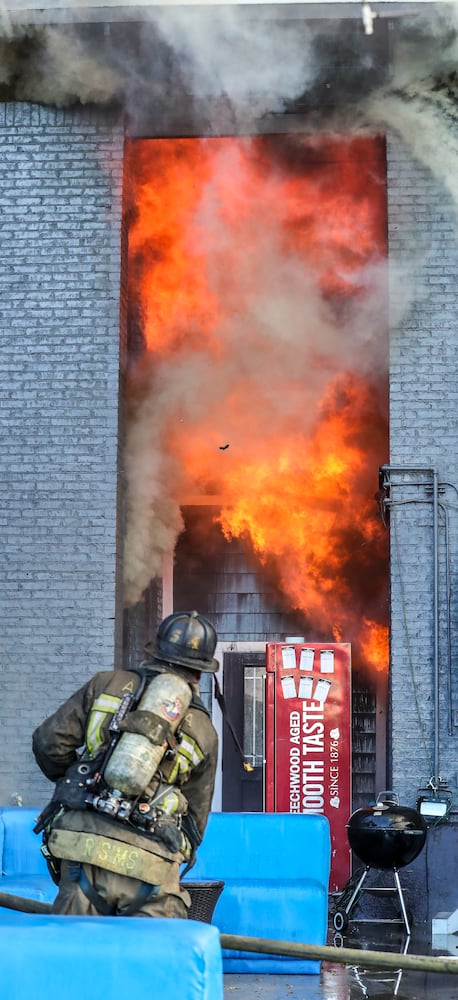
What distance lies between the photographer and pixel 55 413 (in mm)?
10219

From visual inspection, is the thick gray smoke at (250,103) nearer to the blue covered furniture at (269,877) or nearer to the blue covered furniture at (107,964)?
the blue covered furniture at (269,877)

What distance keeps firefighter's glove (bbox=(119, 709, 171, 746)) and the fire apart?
22.5 feet

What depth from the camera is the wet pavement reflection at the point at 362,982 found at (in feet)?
22.2

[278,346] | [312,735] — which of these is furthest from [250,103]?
[312,735]

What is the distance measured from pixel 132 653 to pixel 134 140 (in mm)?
4451

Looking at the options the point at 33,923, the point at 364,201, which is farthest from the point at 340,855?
the point at 33,923

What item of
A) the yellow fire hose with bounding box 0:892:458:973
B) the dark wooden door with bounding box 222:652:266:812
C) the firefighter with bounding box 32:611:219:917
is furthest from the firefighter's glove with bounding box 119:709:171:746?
the dark wooden door with bounding box 222:652:266:812

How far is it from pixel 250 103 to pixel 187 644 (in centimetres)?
678

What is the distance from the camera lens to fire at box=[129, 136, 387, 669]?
11.1 meters

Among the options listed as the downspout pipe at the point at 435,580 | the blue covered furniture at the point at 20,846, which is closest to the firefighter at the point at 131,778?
the blue covered furniture at the point at 20,846

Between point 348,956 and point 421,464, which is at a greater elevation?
point 421,464

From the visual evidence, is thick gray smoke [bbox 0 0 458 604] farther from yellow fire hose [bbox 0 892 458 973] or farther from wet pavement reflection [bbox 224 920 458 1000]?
yellow fire hose [bbox 0 892 458 973]

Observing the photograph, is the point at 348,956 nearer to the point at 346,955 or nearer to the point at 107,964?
the point at 346,955

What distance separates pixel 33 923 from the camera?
3775 millimetres
